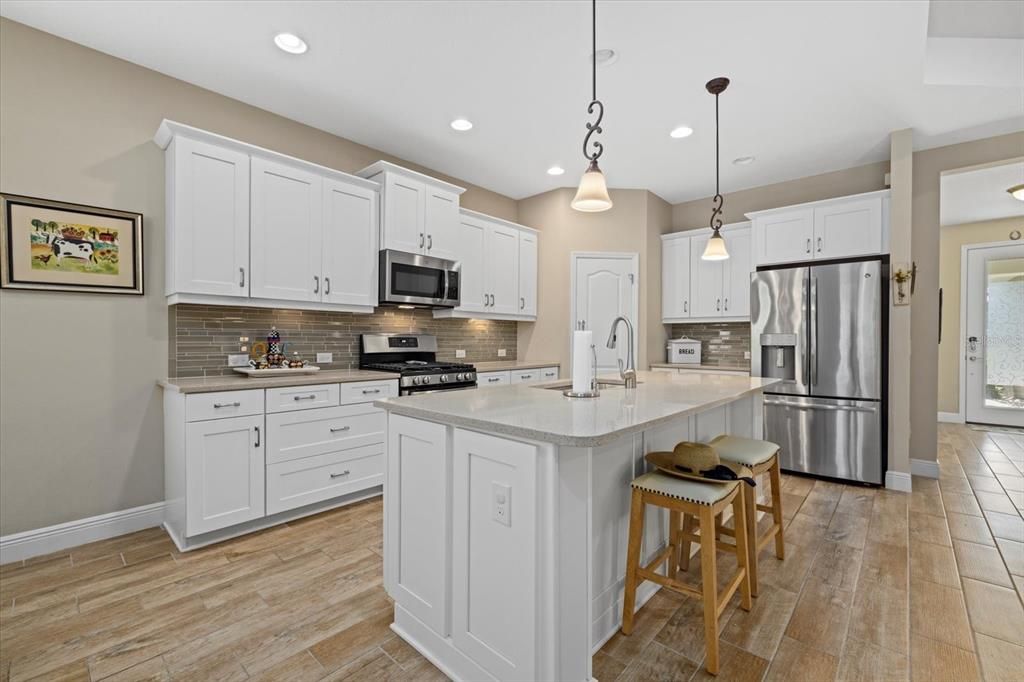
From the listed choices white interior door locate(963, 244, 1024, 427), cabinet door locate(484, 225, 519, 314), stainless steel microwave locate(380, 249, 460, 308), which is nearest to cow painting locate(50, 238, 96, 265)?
stainless steel microwave locate(380, 249, 460, 308)

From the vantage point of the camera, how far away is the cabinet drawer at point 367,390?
10.4 ft

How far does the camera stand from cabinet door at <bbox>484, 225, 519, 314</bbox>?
184 inches

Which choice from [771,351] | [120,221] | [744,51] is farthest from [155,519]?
[771,351]

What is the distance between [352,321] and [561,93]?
2.34 m

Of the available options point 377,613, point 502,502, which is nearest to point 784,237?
point 502,502

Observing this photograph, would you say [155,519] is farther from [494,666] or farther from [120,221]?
[494,666]

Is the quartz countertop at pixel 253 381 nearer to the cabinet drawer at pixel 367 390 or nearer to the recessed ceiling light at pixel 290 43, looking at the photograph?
the cabinet drawer at pixel 367 390

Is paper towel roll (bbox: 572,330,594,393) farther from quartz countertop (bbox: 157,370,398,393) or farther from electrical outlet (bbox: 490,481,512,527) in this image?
quartz countertop (bbox: 157,370,398,393)

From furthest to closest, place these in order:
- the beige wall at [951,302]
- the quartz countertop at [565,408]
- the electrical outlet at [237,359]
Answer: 1. the beige wall at [951,302]
2. the electrical outlet at [237,359]
3. the quartz countertop at [565,408]

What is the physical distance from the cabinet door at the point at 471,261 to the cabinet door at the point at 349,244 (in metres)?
0.91

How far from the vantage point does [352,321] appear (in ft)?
12.6

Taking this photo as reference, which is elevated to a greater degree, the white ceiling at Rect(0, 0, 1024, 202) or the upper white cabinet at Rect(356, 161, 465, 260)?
the white ceiling at Rect(0, 0, 1024, 202)

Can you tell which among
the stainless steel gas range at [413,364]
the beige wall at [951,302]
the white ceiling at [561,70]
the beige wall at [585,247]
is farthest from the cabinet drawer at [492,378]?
the beige wall at [951,302]

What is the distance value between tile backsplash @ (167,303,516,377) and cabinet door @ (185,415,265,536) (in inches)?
25.7
